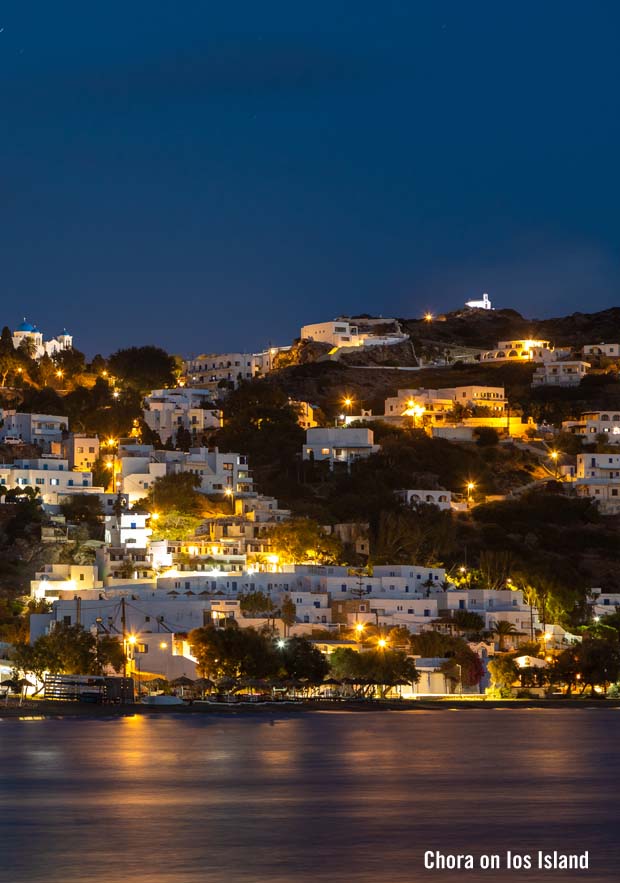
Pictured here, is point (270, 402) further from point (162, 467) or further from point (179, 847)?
point (179, 847)

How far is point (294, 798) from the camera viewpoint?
38.1m

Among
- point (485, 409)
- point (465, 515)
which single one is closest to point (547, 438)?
point (485, 409)

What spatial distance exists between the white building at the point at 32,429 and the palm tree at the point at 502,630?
31711mm

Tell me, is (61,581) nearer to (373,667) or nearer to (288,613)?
(288,613)

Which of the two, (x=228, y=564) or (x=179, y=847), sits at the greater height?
(x=228, y=564)

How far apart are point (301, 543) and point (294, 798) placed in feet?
150

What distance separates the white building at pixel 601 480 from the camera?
337ft

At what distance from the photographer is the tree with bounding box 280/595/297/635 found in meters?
74.2

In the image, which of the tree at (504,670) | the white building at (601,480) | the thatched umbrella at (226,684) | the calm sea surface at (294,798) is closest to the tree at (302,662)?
the thatched umbrella at (226,684)

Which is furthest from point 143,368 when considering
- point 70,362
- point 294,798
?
point 294,798

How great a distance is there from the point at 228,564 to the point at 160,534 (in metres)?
5.46

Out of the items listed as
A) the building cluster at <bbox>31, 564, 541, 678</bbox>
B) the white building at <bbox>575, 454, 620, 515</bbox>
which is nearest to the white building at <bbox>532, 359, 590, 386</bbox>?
the white building at <bbox>575, 454, 620, 515</bbox>

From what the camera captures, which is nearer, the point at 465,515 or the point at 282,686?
the point at 282,686

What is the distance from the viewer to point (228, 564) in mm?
81688
